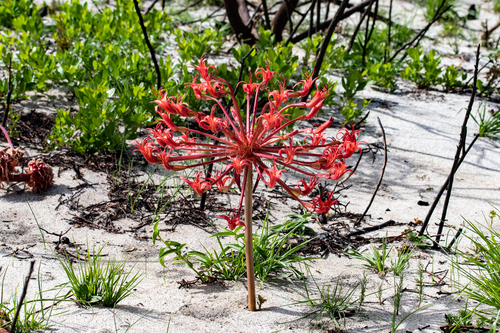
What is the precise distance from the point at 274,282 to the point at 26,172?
1.81m

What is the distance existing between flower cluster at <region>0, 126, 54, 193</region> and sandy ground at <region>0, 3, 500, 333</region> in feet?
0.27

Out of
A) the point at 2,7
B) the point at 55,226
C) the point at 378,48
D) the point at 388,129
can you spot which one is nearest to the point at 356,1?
the point at 378,48

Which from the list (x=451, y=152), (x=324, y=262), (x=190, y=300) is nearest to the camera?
(x=190, y=300)

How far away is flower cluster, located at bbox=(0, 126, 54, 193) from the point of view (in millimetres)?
2920

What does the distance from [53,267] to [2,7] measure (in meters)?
4.48

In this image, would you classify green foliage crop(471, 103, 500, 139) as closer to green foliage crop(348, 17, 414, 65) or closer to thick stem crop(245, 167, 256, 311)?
green foliage crop(348, 17, 414, 65)

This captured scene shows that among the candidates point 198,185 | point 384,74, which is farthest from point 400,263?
point 384,74

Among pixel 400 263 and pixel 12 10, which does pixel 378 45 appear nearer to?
pixel 400 263

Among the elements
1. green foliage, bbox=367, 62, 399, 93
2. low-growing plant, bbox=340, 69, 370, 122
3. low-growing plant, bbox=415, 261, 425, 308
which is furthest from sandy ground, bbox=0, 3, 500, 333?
green foliage, bbox=367, 62, 399, 93

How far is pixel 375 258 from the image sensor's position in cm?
263

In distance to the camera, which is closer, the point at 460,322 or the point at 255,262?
the point at 460,322

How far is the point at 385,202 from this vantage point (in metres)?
3.41

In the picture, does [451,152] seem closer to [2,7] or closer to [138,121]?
[138,121]

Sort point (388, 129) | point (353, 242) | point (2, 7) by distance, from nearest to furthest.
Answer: point (353, 242) < point (388, 129) < point (2, 7)
